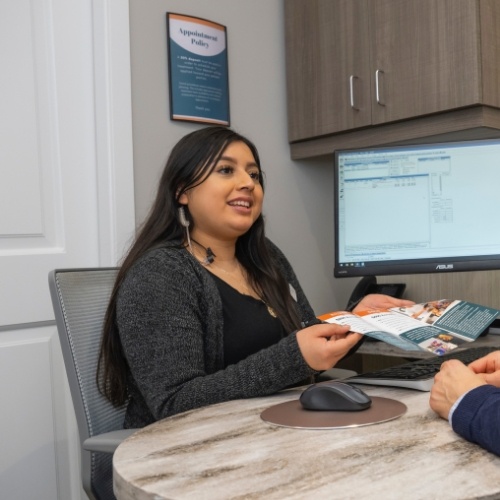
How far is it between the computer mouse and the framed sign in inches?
53.0

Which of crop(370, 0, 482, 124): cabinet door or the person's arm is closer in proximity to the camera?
the person's arm

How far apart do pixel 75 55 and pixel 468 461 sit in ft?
5.57

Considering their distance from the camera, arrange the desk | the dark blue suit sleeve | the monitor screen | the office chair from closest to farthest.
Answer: the desk → the dark blue suit sleeve → the office chair → the monitor screen

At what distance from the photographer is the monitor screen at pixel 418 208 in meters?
1.93

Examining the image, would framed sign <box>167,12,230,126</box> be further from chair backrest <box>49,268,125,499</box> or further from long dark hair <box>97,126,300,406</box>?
chair backrest <box>49,268,125,499</box>

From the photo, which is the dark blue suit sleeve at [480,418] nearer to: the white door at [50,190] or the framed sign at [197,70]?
the white door at [50,190]

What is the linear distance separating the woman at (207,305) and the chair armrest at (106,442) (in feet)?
0.27

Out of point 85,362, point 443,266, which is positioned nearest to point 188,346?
point 85,362

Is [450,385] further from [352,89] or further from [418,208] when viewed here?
[352,89]

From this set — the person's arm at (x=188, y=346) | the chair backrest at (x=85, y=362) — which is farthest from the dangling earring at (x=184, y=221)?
the chair backrest at (x=85, y=362)

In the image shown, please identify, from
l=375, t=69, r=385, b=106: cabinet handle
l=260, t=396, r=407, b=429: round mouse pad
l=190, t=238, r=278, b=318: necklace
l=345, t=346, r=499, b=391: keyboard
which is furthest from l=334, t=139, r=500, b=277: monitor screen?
l=260, t=396, r=407, b=429: round mouse pad

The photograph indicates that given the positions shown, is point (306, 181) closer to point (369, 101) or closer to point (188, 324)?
point (369, 101)

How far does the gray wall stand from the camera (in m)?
2.16

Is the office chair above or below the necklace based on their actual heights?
below
